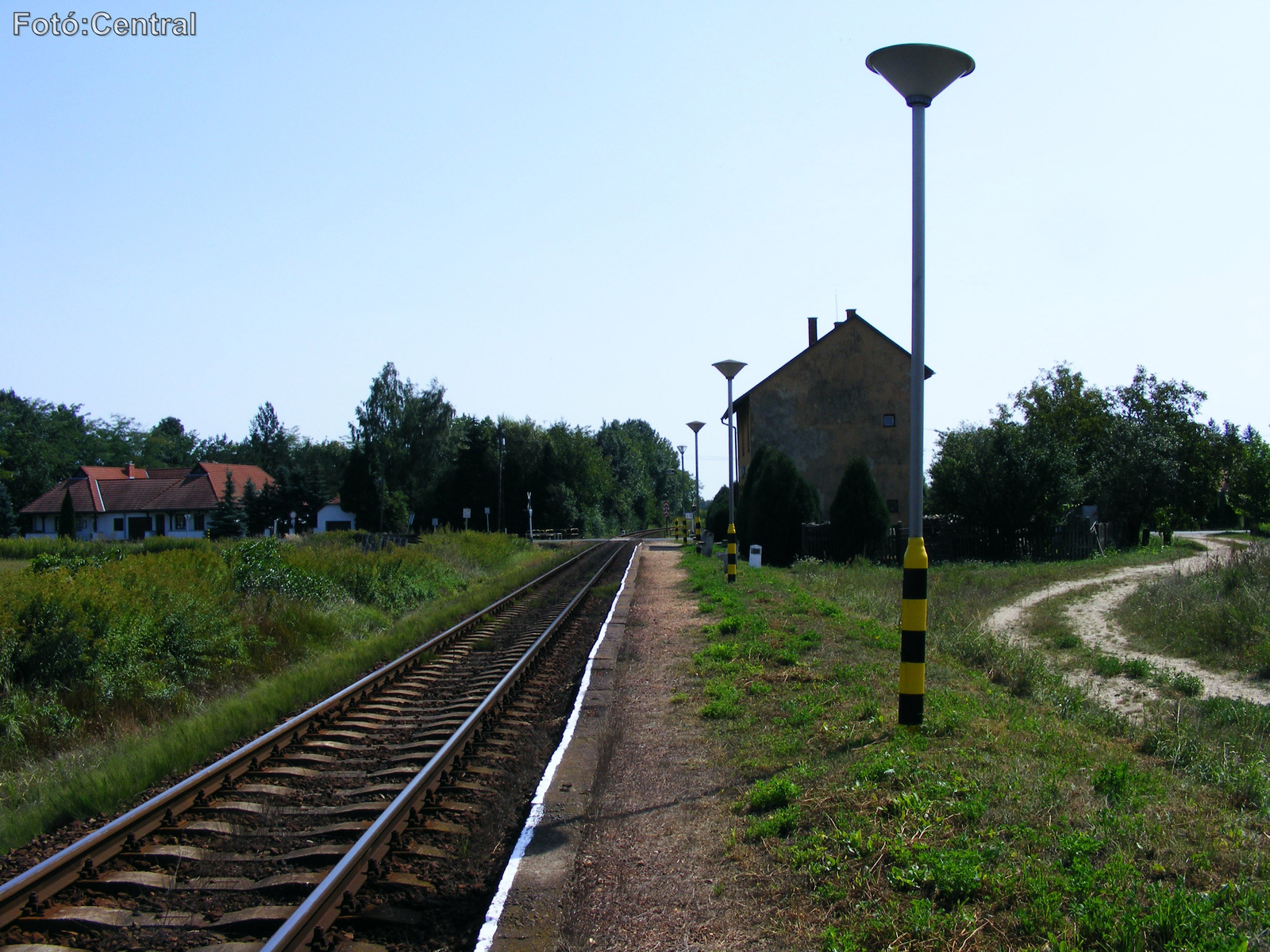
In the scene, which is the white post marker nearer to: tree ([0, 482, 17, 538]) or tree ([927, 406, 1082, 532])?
tree ([927, 406, 1082, 532])

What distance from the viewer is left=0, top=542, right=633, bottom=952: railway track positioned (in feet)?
13.2

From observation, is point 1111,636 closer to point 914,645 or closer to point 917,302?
point 914,645

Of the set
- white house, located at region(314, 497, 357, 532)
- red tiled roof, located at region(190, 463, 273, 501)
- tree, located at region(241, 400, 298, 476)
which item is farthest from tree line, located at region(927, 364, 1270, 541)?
tree, located at region(241, 400, 298, 476)

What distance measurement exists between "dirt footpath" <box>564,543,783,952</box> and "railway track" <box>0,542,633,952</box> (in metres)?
0.56

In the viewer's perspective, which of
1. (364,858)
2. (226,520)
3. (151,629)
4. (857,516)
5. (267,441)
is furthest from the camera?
(267,441)

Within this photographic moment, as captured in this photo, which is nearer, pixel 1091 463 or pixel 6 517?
pixel 1091 463

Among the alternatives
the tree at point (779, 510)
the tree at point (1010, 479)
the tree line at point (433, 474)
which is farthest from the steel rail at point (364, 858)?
the tree line at point (433, 474)

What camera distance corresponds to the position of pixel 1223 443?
157 feet

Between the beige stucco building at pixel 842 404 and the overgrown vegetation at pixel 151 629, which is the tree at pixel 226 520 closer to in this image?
the beige stucco building at pixel 842 404

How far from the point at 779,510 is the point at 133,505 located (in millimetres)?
60528

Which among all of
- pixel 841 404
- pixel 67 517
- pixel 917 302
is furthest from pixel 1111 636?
pixel 67 517

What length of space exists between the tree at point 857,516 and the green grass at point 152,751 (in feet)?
69.3

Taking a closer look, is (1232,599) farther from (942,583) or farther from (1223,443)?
(1223,443)

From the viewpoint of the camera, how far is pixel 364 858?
4.68 m
